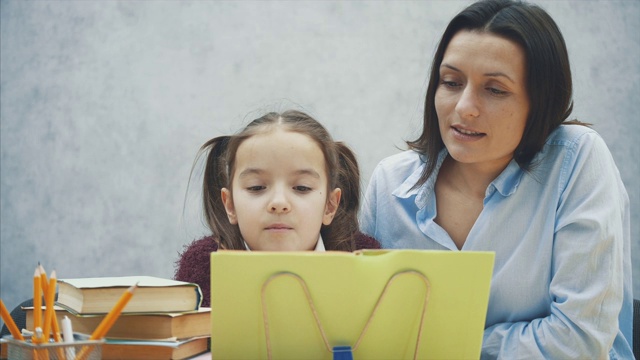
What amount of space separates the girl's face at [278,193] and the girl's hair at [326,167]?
0.20 ft

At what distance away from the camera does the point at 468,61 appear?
143cm

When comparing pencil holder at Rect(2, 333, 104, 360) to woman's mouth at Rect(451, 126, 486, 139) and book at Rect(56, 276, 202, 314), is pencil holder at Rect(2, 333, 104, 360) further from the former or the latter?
woman's mouth at Rect(451, 126, 486, 139)

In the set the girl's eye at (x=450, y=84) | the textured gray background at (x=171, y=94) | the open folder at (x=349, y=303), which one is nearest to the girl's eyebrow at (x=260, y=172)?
the girl's eye at (x=450, y=84)

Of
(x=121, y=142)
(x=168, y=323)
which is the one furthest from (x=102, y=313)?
(x=121, y=142)

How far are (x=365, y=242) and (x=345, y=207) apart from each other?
13 cm

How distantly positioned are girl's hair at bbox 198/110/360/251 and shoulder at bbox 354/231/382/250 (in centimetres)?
1

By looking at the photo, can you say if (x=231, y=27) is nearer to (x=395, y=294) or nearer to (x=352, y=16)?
(x=352, y=16)

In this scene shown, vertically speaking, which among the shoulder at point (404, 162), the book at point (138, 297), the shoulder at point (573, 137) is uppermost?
the shoulder at point (573, 137)

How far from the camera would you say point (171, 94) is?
2852mm

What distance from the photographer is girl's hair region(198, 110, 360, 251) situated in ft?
5.13

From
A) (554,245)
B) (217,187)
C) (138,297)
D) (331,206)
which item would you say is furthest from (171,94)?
(138,297)

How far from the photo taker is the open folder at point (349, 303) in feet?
2.71

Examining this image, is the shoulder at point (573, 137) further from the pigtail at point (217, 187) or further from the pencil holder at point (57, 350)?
the pencil holder at point (57, 350)

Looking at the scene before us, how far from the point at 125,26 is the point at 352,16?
0.95m
